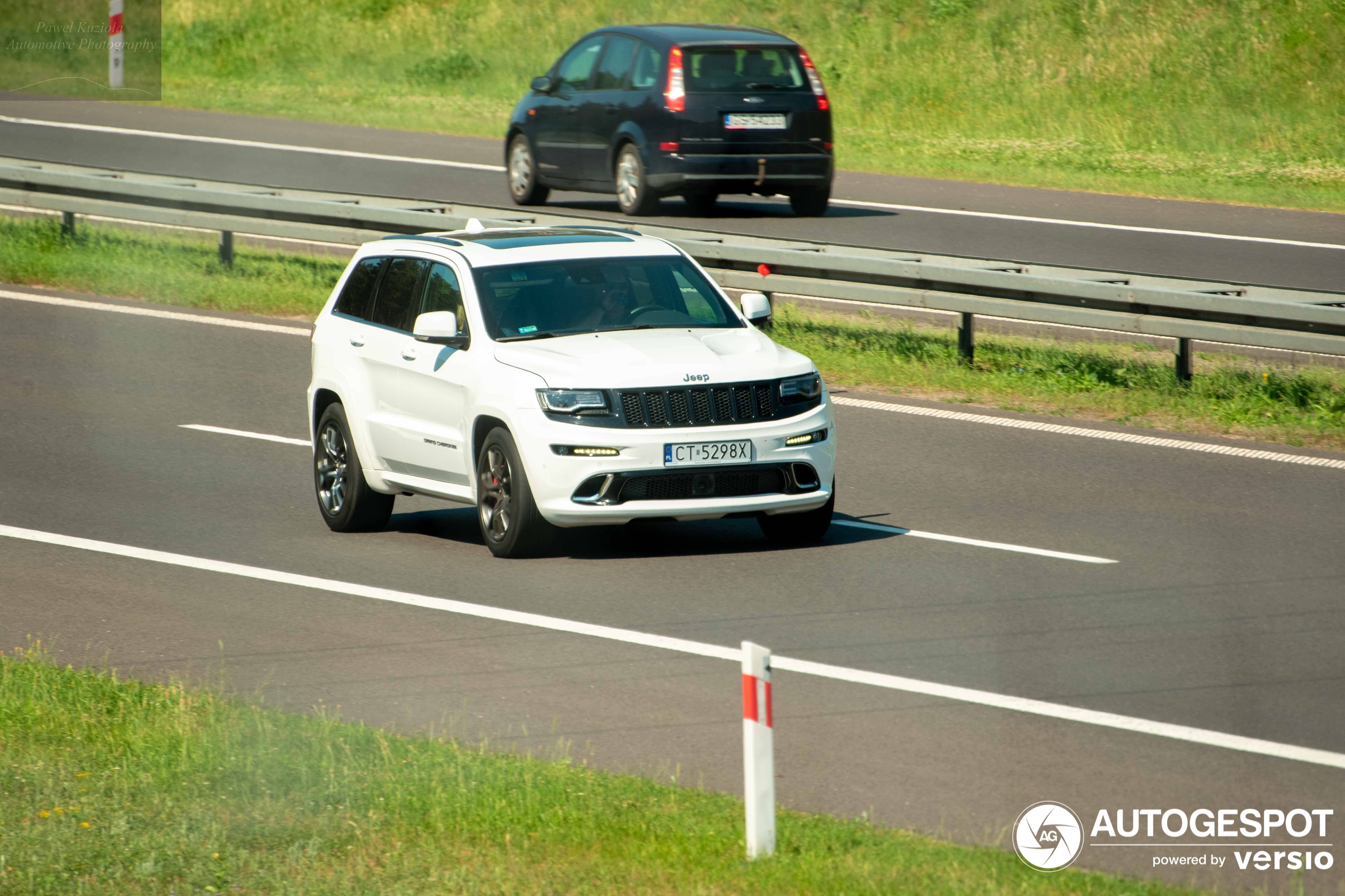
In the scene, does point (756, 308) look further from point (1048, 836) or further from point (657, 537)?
point (1048, 836)

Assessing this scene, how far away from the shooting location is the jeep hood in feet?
34.2

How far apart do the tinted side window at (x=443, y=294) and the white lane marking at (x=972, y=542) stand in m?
2.42

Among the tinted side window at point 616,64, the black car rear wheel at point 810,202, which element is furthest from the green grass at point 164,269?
the black car rear wheel at point 810,202

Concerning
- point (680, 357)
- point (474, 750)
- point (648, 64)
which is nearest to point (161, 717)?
point (474, 750)

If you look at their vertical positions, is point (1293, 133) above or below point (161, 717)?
above

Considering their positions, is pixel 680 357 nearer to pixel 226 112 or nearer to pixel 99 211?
pixel 99 211

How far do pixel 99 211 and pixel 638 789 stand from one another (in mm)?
16224

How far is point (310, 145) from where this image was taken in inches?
1271

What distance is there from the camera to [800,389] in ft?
35.4

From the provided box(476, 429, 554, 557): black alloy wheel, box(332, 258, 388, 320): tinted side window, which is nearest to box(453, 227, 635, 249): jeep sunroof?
box(332, 258, 388, 320): tinted side window

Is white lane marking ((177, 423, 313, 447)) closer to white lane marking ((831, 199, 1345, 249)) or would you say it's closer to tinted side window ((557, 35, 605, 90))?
tinted side window ((557, 35, 605, 90))

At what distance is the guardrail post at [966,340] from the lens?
1622cm

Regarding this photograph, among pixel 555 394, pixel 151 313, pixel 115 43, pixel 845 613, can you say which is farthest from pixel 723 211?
pixel 115 43

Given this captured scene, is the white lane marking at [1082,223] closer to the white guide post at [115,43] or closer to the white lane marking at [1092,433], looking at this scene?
the white lane marking at [1092,433]
